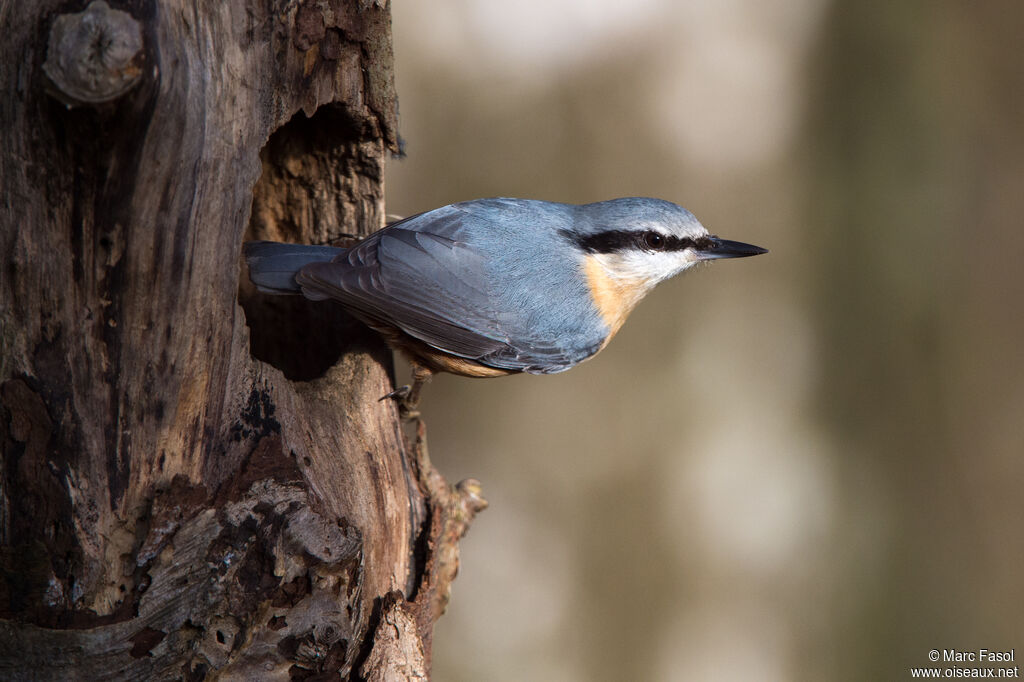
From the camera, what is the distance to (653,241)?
8.43ft

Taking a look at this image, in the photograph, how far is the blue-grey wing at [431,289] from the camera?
2.24 m

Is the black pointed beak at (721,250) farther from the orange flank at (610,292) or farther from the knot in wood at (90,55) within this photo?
the knot in wood at (90,55)

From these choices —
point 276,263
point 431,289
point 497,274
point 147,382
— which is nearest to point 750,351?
point 497,274

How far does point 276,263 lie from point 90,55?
929 millimetres

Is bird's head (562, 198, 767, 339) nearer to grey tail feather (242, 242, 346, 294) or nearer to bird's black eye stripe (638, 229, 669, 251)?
bird's black eye stripe (638, 229, 669, 251)

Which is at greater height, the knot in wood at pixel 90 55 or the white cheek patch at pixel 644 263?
the knot in wood at pixel 90 55

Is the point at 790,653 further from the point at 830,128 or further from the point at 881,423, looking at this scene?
the point at 830,128

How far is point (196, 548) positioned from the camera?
1.69 meters

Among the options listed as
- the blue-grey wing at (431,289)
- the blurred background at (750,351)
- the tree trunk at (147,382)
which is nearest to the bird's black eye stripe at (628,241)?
the blue-grey wing at (431,289)

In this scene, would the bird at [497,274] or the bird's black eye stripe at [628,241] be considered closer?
the bird at [497,274]

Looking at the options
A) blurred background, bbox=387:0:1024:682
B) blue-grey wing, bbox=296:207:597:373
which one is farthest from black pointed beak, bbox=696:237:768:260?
blurred background, bbox=387:0:1024:682

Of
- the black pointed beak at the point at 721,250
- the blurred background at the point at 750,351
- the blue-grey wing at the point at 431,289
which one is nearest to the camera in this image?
the blue-grey wing at the point at 431,289

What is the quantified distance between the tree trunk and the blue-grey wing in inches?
14.8

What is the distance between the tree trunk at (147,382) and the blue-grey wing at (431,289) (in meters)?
0.37
